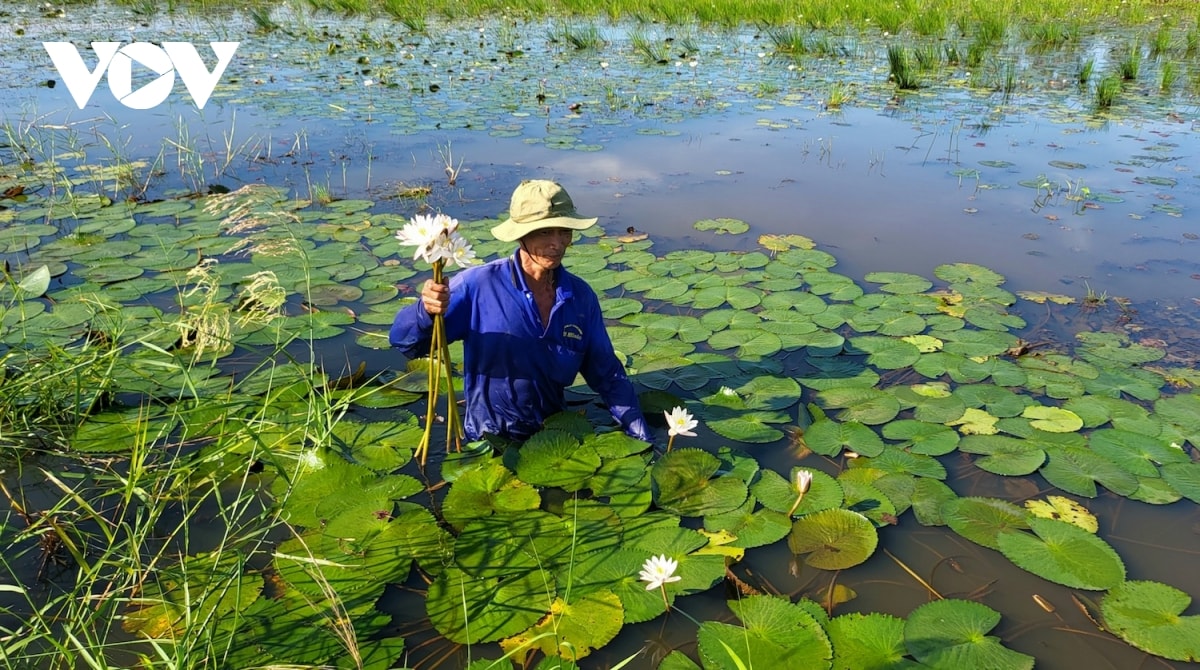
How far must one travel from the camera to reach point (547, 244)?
2.33 meters

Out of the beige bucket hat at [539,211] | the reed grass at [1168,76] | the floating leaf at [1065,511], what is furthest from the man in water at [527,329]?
the reed grass at [1168,76]

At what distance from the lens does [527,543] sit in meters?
2.25

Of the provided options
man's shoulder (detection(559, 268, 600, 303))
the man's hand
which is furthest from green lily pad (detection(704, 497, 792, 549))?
the man's hand

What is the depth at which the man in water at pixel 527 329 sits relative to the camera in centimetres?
229

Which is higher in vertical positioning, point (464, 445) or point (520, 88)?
point (520, 88)

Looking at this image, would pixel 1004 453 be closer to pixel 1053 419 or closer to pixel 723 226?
pixel 1053 419

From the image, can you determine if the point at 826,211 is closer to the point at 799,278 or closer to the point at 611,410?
the point at 799,278

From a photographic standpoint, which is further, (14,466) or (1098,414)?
(1098,414)

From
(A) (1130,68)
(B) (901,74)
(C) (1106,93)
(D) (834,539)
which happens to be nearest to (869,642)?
(D) (834,539)

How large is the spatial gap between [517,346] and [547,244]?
1.30ft

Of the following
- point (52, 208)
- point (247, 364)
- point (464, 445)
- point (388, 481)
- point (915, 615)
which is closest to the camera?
point (915, 615)

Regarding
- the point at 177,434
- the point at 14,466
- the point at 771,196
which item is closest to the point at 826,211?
the point at 771,196

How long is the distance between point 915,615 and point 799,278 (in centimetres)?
245

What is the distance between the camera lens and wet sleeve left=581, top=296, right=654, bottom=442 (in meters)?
2.61
